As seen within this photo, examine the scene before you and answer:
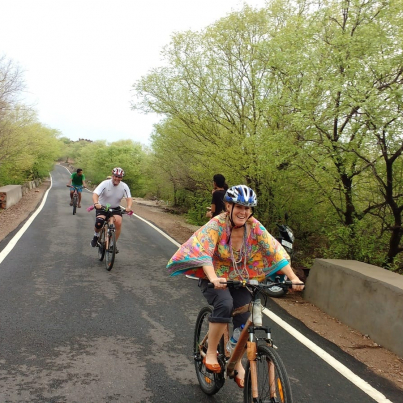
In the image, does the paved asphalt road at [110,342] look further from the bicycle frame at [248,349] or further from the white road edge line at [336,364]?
the bicycle frame at [248,349]

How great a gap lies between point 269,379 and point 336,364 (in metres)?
2.17

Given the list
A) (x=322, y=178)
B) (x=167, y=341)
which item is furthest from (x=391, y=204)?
(x=167, y=341)

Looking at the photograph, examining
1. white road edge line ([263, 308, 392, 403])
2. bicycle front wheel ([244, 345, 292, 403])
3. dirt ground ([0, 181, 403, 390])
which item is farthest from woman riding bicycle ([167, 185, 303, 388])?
dirt ground ([0, 181, 403, 390])

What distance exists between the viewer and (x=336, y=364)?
464 cm

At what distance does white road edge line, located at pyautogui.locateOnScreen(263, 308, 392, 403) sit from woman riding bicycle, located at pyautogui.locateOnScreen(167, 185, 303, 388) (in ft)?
4.74

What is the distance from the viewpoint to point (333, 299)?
21.5ft

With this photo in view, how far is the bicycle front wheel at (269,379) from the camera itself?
8.85 feet

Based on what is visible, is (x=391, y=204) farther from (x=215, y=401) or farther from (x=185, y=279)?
(x=215, y=401)

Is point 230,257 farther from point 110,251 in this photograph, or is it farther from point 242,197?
point 110,251

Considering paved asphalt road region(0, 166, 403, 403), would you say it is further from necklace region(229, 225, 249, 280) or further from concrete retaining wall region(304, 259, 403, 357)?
necklace region(229, 225, 249, 280)

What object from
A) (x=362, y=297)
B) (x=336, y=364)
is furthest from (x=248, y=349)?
(x=362, y=297)

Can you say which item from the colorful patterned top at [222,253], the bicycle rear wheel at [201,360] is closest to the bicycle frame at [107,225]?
the bicycle rear wheel at [201,360]

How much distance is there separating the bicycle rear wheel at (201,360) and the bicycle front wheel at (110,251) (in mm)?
4227

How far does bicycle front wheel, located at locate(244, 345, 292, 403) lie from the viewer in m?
2.70
